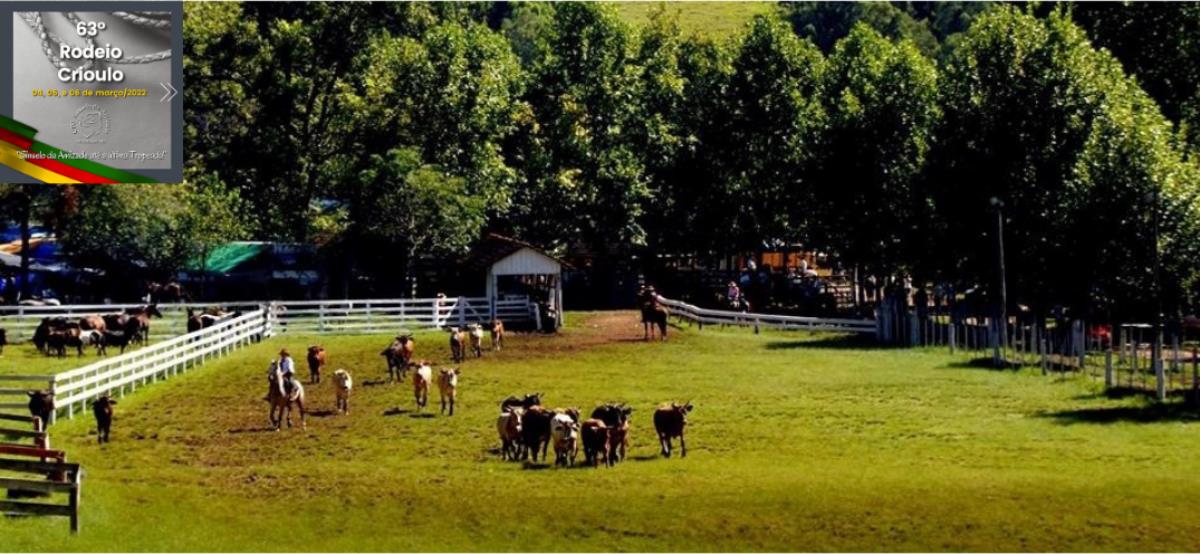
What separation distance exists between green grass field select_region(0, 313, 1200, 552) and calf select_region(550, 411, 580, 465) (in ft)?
2.60

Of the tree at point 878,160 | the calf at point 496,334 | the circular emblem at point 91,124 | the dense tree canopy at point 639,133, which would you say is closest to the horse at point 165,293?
the dense tree canopy at point 639,133

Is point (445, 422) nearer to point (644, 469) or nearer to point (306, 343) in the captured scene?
point (644, 469)

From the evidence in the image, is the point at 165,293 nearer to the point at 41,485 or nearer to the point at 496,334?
the point at 496,334

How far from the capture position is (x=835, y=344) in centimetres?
5616

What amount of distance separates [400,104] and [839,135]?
66.6 ft

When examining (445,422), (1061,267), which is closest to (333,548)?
(445,422)

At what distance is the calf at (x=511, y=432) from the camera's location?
108 ft

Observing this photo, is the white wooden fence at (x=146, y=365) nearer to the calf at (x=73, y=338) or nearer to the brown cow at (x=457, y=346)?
the calf at (x=73, y=338)

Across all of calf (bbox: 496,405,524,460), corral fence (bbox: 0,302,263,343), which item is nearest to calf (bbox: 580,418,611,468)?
calf (bbox: 496,405,524,460)

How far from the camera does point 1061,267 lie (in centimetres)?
4975

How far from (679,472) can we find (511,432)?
3.55 m

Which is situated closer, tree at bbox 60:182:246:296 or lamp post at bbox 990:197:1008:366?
lamp post at bbox 990:197:1008:366

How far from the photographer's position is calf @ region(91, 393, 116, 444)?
3638cm

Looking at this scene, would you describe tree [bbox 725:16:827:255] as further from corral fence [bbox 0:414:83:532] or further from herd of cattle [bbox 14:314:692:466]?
corral fence [bbox 0:414:83:532]
